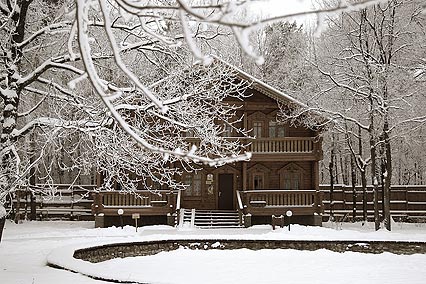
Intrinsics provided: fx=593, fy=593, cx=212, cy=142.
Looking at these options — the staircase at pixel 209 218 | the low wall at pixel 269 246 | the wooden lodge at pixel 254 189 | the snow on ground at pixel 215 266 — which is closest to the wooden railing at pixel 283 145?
the wooden lodge at pixel 254 189

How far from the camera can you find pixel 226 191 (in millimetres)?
30672

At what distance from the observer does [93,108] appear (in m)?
12.4

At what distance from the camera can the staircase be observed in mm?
27288

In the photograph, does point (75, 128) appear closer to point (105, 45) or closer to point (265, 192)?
point (105, 45)

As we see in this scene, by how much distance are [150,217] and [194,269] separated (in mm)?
12751

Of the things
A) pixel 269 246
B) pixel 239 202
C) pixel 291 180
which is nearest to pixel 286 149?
pixel 291 180

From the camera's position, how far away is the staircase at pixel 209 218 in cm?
2729

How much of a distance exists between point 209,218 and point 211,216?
0.25m

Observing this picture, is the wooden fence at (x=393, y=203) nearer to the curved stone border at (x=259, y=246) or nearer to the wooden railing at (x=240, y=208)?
the wooden railing at (x=240, y=208)

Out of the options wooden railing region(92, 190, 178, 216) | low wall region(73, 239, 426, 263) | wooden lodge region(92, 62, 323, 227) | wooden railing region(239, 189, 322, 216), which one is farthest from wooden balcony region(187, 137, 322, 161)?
low wall region(73, 239, 426, 263)

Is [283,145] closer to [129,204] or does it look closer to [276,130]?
[276,130]

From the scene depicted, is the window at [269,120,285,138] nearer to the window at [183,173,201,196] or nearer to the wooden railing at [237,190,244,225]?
the wooden railing at [237,190,244,225]

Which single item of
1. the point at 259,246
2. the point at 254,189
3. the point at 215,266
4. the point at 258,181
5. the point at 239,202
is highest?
the point at 258,181

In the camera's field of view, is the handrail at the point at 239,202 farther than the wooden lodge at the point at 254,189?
No
